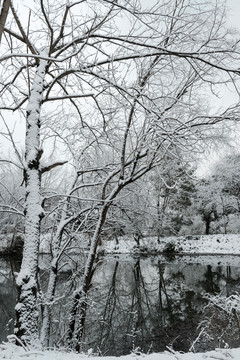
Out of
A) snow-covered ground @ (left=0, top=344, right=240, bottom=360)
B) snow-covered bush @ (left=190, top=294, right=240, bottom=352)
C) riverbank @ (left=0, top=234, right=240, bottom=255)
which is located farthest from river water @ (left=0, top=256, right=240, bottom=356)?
riverbank @ (left=0, top=234, right=240, bottom=255)

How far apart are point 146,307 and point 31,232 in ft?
25.9

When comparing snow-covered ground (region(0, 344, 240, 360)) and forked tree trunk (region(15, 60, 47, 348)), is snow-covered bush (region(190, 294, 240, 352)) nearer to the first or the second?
snow-covered ground (region(0, 344, 240, 360))

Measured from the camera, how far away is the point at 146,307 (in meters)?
10.5

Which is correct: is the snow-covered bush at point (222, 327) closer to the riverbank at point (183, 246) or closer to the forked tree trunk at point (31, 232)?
the forked tree trunk at point (31, 232)

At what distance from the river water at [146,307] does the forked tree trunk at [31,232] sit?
914mm

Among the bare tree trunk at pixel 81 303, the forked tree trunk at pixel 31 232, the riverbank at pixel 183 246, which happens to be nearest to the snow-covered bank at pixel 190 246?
the riverbank at pixel 183 246

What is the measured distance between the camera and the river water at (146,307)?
22.8 ft

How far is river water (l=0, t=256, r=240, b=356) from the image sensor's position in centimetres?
696

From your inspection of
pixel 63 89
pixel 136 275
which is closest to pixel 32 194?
pixel 63 89

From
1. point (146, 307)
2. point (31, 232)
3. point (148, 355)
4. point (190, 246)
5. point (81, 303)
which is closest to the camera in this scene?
point (148, 355)

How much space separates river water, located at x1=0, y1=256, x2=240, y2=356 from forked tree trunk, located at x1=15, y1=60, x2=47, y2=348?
914 millimetres

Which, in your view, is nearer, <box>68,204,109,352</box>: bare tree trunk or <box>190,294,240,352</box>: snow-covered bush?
<box>68,204,109,352</box>: bare tree trunk

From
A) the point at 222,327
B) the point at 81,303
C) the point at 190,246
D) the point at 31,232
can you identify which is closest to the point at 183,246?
the point at 190,246

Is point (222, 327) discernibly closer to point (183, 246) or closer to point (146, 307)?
point (146, 307)
